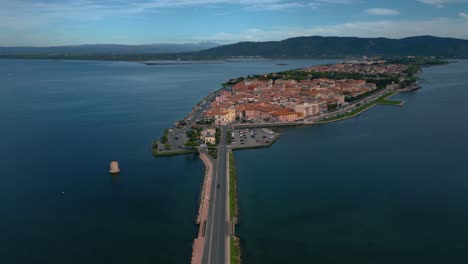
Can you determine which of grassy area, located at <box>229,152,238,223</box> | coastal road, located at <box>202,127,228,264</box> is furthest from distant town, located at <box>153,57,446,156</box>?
coastal road, located at <box>202,127,228,264</box>

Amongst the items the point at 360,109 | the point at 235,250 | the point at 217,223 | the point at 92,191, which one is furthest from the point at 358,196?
the point at 360,109

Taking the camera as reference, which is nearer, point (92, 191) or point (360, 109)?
point (92, 191)

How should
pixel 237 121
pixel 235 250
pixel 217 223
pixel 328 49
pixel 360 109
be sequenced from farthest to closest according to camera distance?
pixel 328 49
pixel 360 109
pixel 237 121
pixel 217 223
pixel 235 250

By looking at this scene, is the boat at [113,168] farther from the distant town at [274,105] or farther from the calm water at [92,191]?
the distant town at [274,105]

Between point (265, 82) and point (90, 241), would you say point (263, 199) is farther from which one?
point (265, 82)

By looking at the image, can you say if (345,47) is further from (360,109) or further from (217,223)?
(217,223)

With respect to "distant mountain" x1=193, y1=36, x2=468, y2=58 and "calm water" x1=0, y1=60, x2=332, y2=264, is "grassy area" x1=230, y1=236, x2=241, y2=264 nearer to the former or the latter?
"calm water" x1=0, y1=60, x2=332, y2=264

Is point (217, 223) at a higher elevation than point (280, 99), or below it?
below
